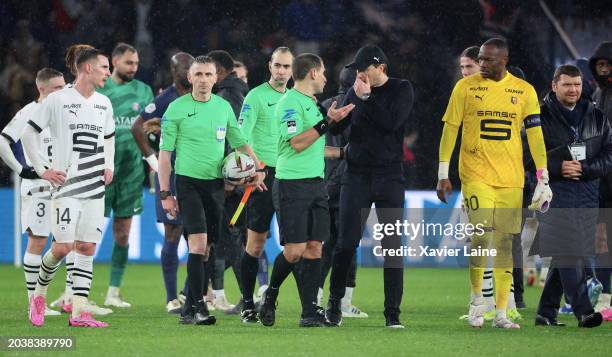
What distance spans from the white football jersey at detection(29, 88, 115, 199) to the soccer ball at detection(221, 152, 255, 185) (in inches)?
36.6

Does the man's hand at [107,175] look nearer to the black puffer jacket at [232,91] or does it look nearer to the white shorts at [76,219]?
the white shorts at [76,219]

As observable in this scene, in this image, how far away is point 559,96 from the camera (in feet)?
32.1

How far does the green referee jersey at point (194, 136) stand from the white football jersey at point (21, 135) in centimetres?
96

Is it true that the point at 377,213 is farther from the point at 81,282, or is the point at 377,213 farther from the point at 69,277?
the point at 69,277

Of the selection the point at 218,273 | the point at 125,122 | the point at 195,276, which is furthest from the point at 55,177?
the point at 125,122

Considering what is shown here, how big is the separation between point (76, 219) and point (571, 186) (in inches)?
148

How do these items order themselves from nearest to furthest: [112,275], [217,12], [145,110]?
[145,110] < [112,275] < [217,12]

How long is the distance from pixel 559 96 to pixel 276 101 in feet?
7.52

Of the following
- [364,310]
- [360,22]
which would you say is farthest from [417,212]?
[364,310]

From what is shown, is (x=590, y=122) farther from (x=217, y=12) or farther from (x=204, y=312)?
(x=217, y=12)

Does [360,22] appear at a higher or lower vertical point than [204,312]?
higher

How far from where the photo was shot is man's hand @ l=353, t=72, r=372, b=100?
29.9ft

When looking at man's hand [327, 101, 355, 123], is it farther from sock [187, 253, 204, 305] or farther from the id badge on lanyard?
the id badge on lanyard

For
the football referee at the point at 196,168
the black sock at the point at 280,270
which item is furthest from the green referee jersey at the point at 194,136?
the black sock at the point at 280,270
